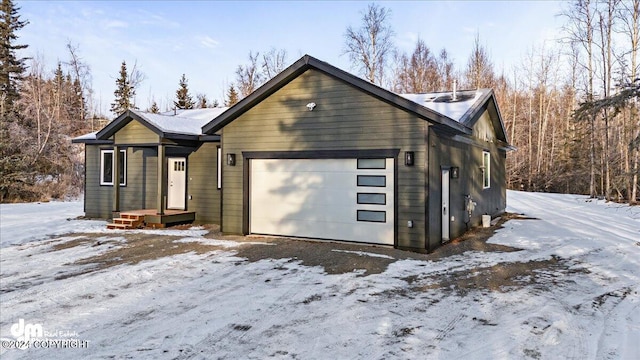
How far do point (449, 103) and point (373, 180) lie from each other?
365 cm

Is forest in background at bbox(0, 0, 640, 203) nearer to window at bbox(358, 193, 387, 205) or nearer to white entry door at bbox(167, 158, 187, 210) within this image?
white entry door at bbox(167, 158, 187, 210)

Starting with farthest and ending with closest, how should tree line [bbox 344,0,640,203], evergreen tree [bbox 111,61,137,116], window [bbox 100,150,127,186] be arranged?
evergreen tree [bbox 111,61,137,116]
tree line [bbox 344,0,640,203]
window [bbox 100,150,127,186]

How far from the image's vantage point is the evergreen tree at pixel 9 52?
26141 mm

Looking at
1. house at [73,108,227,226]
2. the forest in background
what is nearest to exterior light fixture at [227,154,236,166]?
house at [73,108,227,226]

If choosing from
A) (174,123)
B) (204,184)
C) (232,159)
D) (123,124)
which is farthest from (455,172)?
(123,124)

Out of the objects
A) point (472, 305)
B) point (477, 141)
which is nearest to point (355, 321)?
point (472, 305)

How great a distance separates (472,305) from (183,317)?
3.41 m

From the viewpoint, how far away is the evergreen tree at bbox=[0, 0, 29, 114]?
85.8ft

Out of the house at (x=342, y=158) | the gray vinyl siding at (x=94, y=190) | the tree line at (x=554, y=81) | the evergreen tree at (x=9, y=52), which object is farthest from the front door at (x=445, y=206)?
the evergreen tree at (x=9, y=52)

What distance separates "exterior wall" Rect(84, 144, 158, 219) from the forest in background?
8.88m

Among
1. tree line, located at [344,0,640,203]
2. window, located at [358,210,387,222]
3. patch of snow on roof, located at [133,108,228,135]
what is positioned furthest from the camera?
tree line, located at [344,0,640,203]

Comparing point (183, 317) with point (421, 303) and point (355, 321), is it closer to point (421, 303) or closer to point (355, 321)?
point (355, 321)

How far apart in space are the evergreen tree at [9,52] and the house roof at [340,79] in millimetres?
24642

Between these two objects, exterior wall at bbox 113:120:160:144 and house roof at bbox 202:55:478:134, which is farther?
exterior wall at bbox 113:120:160:144
